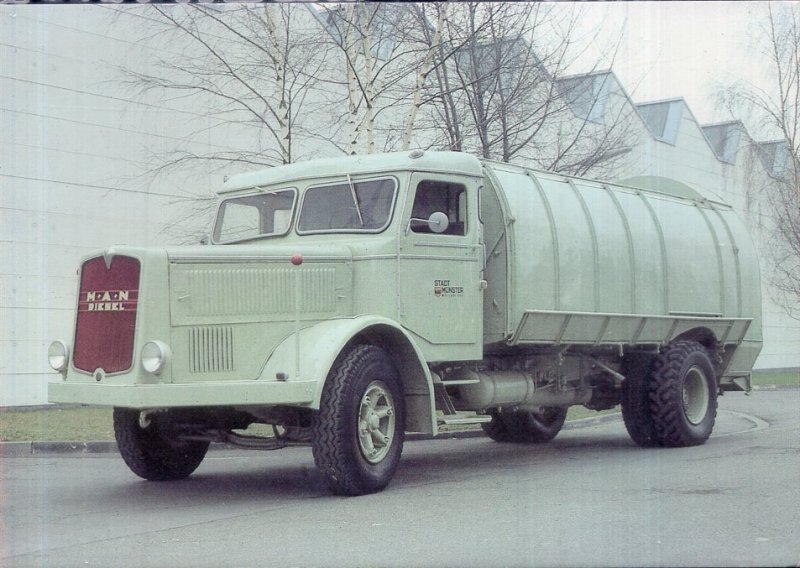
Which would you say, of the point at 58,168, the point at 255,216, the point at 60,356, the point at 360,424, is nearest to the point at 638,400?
the point at 360,424

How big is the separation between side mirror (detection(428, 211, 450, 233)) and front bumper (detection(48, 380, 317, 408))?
2.18m

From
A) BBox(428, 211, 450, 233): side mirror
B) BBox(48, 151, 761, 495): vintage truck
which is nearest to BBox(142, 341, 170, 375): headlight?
BBox(48, 151, 761, 495): vintage truck

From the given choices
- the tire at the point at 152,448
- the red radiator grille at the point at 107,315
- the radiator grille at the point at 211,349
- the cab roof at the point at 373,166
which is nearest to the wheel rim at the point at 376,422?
the radiator grille at the point at 211,349

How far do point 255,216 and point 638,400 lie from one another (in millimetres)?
5200

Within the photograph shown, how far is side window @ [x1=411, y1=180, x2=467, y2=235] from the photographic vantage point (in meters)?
9.83

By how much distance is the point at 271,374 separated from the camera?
8.51 metres

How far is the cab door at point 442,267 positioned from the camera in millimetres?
9664

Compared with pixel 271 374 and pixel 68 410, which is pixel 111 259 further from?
pixel 68 410

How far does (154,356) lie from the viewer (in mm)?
7984

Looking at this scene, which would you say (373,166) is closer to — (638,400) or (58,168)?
(638,400)

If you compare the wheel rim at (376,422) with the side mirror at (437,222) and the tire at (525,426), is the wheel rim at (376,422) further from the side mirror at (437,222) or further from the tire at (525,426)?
the tire at (525,426)

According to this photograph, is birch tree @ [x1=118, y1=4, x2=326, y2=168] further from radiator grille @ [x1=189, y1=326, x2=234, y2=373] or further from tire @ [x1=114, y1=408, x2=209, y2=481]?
radiator grille @ [x1=189, y1=326, x2=234, y2=373]

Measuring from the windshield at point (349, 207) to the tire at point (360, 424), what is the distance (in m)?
1.33

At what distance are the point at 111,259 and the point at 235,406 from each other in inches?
60.2
